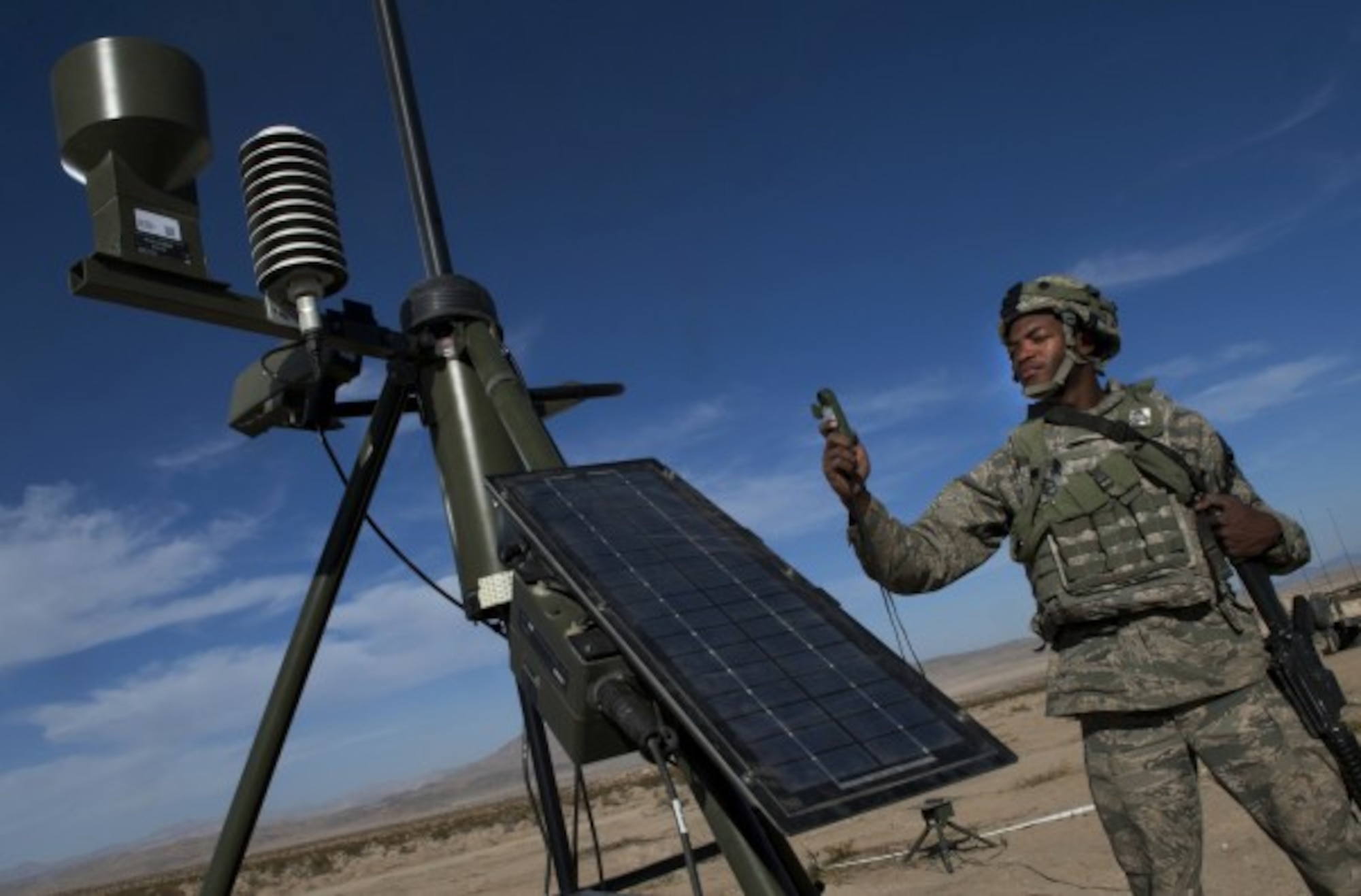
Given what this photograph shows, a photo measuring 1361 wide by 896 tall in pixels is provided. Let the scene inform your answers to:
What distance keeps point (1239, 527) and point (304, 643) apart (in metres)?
4.20

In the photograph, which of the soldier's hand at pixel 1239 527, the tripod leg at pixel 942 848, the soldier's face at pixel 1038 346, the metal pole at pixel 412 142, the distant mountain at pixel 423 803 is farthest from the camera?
→ the distant mountain at pixel 423 803

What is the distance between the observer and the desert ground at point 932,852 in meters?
7.39

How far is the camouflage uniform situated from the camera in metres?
3.51

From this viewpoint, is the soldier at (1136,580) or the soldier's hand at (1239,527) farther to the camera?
the soldier's hand at (1239,527)

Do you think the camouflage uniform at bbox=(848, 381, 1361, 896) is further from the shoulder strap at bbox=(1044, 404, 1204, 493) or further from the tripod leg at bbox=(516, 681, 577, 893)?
the tripod leg at bbox=(516, 681, 577, 893)

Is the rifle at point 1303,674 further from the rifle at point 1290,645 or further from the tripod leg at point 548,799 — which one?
the tripod leg at point 548,799

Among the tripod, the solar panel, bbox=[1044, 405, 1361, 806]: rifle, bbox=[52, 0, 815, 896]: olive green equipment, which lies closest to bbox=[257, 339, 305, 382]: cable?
bbox=[52, 0, 815, 896]: olive green equipment

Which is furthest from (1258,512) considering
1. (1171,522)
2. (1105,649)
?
(1105,649)

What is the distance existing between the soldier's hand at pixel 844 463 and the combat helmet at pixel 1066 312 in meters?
1.05

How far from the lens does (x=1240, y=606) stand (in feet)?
12.5

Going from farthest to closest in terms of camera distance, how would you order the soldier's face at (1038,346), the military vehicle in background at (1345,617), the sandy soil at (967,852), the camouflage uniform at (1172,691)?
Answer: the military vehicle in background at (1345,617), the sandy soil at (967,852), the soldier's face at (1038,346), the camouflage uniform at (1172,691)

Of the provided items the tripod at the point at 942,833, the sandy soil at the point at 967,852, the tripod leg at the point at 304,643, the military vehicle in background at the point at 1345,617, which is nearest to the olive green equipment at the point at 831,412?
the tripod leg at the point at 304,643

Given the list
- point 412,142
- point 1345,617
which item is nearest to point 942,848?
point 412,142

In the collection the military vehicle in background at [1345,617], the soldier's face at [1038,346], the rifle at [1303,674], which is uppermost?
the soldier's face at [1038,346]
